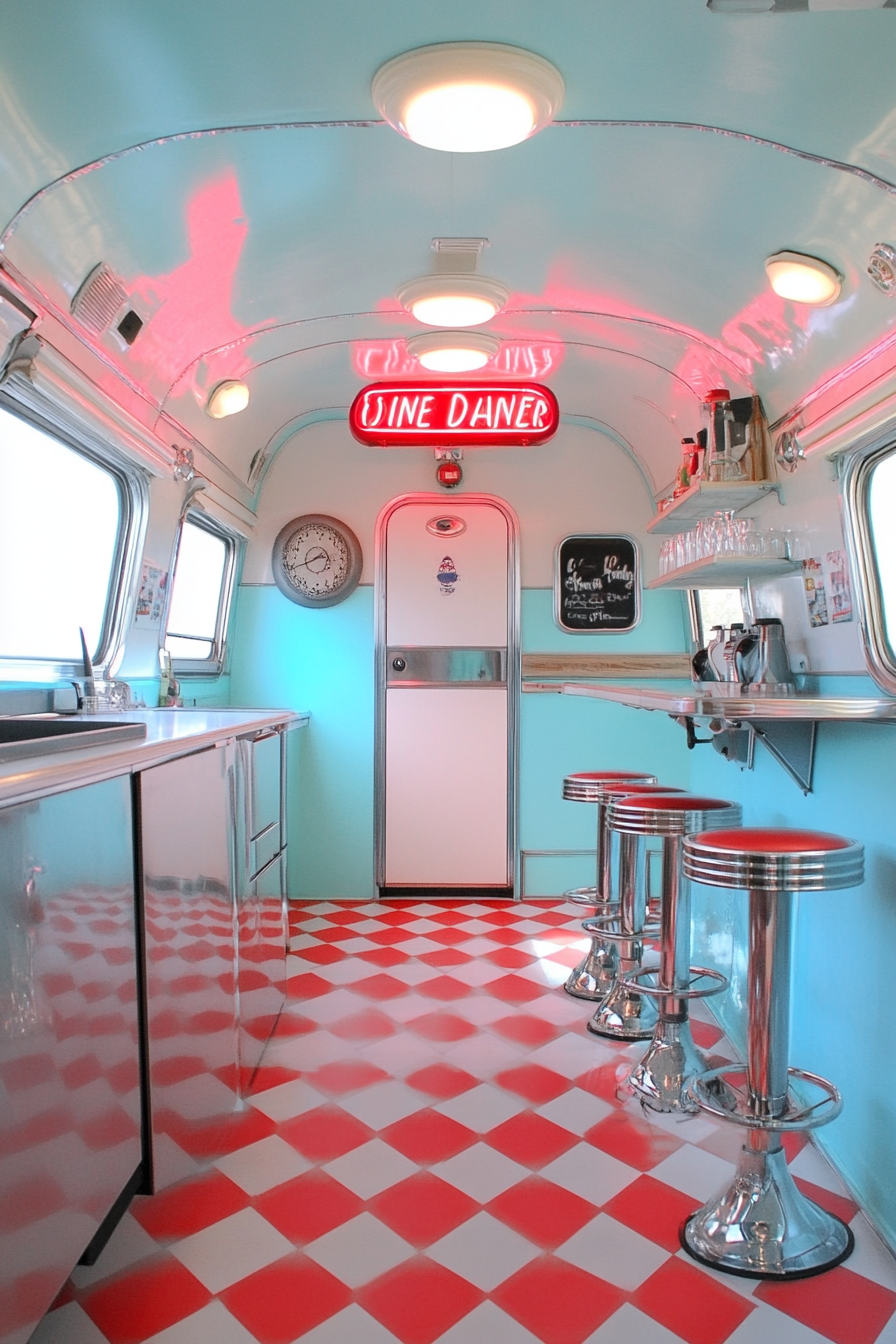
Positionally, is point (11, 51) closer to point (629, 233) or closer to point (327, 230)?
point (327, 230)

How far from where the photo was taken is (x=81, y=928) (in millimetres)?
1849

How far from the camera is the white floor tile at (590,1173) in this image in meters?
2.57

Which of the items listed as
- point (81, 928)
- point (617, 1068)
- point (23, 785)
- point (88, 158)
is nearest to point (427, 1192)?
point (617, 1068)

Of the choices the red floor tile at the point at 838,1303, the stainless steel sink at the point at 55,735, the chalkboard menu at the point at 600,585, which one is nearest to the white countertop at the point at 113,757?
the stainless steel sink at the point at 55,735

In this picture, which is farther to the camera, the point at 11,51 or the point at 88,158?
the point at 88,158

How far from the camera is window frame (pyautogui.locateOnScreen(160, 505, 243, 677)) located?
493 centimetres

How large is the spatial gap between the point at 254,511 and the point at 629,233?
305cm

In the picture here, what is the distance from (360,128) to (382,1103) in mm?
2808

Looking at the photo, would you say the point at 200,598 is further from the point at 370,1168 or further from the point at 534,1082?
the point at 370,1168

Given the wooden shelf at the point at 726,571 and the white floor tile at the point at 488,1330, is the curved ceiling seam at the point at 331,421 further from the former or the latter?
the white floor tile at the point at 488,1330

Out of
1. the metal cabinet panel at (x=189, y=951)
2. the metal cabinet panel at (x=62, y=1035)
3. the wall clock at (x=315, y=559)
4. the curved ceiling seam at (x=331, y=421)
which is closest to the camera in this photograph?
the metal cabinet panel at (x=62, y=1035)

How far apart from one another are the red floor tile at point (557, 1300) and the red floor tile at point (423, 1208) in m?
0.25

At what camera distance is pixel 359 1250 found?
2.30m

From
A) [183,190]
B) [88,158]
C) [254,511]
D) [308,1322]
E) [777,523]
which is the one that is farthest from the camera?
[254,511]
